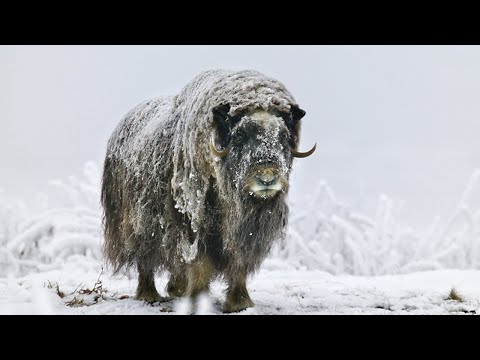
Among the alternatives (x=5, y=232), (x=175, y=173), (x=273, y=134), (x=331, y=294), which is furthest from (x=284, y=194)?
(x=5, y=232)

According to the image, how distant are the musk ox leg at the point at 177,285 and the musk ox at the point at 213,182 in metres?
0.02

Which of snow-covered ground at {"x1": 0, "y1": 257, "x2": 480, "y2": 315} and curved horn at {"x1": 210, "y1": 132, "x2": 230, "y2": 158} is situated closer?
curved horn at {"x1": 210, "y1": 132, "x2": 230, "y2": 158}

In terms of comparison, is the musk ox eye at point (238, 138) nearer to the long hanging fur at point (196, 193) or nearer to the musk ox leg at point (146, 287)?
the long hanging fur at point (196, 193)

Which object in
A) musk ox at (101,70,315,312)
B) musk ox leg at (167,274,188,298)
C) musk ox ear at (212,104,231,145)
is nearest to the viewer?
musk ox at (101,70,315,312)

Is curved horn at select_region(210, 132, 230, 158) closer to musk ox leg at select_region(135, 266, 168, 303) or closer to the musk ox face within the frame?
the musk ox face

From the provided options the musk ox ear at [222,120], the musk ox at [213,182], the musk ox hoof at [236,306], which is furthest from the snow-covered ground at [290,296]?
the musk ox ear at [222,120]

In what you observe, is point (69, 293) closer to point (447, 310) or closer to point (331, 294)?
point (331, 294)

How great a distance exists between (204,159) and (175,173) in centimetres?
24

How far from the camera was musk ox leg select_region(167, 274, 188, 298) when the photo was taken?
12.6 feet

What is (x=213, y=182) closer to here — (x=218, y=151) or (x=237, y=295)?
(x=218, y=151)

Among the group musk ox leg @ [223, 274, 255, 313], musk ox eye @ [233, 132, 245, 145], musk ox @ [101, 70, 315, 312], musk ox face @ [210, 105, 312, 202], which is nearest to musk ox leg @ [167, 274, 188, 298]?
musk ox @ [101, 70, 315, 312]

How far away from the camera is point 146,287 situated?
4.17 m

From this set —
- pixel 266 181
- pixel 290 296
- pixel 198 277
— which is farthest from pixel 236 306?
pixel 266 181

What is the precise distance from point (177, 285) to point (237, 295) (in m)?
0.59
